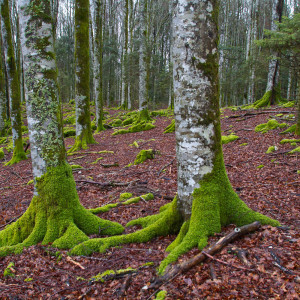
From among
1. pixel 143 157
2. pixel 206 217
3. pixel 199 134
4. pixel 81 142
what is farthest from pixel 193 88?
pixel 81 142

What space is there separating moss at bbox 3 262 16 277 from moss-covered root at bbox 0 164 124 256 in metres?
0.39

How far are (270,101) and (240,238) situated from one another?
13958 mm

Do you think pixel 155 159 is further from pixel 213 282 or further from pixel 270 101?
pixel 270 101

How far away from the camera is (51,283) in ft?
10.6

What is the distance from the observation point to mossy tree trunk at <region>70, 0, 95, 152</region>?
10828mm

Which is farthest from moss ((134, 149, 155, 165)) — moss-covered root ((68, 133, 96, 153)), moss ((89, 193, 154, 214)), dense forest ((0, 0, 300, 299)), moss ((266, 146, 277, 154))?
moss ((266, 146, 277, 154))

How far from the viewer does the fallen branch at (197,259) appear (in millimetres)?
2777

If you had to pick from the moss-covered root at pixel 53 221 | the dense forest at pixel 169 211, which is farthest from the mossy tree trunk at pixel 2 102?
the moss-covered root at pixel 53 221

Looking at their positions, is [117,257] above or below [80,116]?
below

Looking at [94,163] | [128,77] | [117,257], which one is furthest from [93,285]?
[128,77]

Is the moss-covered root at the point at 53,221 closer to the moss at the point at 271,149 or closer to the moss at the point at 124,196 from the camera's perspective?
the moss at the point at 124,196

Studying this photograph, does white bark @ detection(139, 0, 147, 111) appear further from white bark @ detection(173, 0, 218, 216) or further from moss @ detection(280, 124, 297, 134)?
white bark @ detection(173, 0, 218, 216)

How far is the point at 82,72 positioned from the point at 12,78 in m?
3.42

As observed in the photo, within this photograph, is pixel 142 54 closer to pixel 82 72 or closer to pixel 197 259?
pixel 82 72
